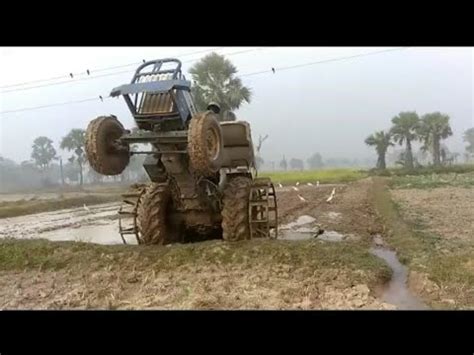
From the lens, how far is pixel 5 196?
27656 mm

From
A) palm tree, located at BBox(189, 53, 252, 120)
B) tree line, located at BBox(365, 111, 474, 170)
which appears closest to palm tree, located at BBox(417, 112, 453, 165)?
tree line, located at BBox(365, 111, 474, 170)

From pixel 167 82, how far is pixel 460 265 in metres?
4.52

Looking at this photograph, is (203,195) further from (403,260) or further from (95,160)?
(403,260)

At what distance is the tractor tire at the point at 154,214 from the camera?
864cm

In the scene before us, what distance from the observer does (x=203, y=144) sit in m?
7.07

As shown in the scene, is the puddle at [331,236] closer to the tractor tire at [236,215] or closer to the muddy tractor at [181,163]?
the muddy tractor at [181,163]

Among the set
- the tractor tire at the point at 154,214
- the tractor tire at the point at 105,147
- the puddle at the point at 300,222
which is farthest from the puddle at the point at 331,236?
the tractor tire at the point at 105,147

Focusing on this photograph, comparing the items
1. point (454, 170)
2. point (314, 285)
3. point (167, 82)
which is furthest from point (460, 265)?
point (454, 170)

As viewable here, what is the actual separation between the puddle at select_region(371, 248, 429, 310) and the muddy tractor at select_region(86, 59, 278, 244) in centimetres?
216

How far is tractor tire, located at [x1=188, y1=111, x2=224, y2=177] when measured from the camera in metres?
7.05

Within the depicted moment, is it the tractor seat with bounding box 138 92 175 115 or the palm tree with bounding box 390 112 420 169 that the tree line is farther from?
the tractor seat with bounding box 138 92 175 115

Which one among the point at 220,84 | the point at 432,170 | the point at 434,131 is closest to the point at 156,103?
the point at 220,84

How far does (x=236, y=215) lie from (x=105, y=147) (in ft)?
7.33
